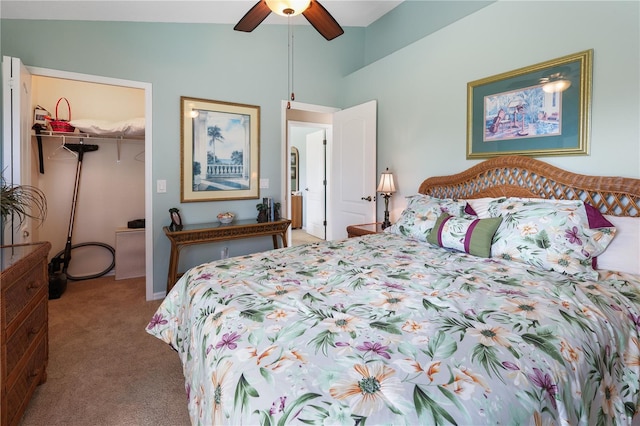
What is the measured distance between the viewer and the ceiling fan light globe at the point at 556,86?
2307mm

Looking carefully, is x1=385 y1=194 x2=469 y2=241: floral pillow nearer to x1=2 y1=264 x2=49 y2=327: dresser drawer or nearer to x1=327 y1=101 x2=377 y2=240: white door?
x1=327 y1=101 x2=377 y2=240: white door

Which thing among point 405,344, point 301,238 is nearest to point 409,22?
point 405,344

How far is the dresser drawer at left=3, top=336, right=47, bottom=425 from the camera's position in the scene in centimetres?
144

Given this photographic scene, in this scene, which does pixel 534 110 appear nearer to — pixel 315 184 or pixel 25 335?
pixel 25 335

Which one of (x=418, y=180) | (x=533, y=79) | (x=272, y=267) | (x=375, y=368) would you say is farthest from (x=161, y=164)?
(x=533, y=79)

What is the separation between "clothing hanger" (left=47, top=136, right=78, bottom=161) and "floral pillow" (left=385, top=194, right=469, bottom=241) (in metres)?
3.82

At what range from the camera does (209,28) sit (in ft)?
11.2

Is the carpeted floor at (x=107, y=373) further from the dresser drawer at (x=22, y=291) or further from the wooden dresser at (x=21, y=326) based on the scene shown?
the dresser drawer at (x=22, y=291)

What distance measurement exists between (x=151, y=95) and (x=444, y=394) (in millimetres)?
3479

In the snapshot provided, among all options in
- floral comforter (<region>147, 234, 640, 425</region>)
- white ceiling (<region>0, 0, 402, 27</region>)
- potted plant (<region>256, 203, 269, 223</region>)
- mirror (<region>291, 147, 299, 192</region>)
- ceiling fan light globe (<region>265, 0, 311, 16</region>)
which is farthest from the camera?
mirror (<region>291, 147, 299, 192</region>)

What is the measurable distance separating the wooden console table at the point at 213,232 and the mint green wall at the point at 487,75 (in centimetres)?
142

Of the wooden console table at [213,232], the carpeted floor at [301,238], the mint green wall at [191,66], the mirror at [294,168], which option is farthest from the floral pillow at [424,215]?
the mirror at [294,168]

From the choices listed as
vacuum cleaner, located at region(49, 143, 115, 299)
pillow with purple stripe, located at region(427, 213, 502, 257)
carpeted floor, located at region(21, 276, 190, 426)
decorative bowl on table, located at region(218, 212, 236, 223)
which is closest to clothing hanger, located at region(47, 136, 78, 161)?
vacuum cleaner, located at region(49, 143, 115, 299)

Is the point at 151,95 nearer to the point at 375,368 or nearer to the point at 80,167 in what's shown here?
the point at 80,167
